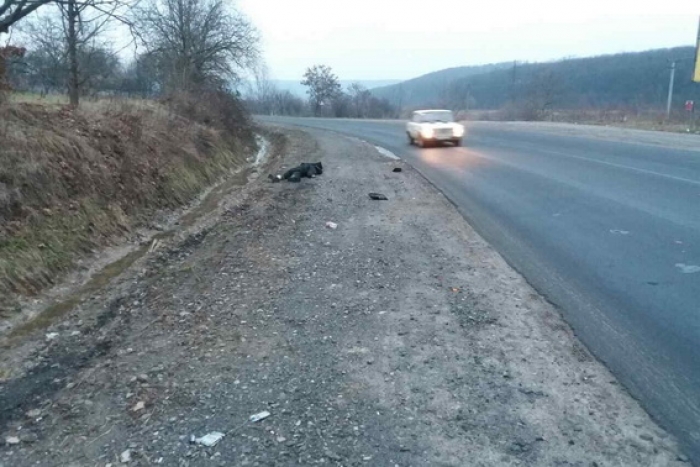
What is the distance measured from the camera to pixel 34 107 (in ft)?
41.8

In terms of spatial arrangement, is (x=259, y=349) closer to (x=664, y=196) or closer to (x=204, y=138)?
(x=664, y=196)

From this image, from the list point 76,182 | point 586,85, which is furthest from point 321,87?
point 76,182

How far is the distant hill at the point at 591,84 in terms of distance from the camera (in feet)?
301

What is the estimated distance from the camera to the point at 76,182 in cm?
1052

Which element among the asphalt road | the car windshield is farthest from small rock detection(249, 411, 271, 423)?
the car windshield

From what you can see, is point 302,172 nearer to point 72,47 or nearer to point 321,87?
point 72,47

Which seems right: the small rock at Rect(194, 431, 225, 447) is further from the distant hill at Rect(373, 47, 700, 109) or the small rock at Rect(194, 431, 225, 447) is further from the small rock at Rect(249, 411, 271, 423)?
the distant hill at Rect(373, 47, 700, 109)

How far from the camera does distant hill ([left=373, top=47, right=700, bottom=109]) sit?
91812 millimetres

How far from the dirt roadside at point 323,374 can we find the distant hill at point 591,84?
81851 millimetres

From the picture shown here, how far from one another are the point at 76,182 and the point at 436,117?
20822mm

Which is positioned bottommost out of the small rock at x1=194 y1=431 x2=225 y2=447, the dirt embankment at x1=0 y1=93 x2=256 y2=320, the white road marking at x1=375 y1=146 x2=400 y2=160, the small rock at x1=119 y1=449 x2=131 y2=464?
the white road marking at x1=375 y1=146 x2=400 y2=160

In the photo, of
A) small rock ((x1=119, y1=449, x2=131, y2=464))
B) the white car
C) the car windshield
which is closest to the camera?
small rock ((x1=119, y1=449, x2=131, y2=464))

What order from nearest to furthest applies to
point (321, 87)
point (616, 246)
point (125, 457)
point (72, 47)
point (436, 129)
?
point (125, 457) → point (616, 246) → point (72, 47) → point (436, 129) → point (321, 87)

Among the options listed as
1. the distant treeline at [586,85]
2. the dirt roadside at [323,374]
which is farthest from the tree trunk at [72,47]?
the distant treeline at [586,85]
